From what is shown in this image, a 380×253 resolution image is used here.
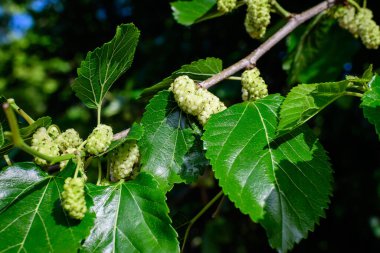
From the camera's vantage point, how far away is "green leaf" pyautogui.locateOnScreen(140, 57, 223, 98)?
3.24 feet

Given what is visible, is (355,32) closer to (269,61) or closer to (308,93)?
(308,93)

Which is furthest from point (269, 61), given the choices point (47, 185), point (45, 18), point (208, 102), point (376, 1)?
point (45, 18)

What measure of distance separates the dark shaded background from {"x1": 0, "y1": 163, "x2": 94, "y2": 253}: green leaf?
1120mm

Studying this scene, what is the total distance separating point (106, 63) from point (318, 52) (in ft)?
3.19

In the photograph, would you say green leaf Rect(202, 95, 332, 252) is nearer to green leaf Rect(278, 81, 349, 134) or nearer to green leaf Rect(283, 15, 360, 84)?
green leaf Rect(278, 81, 349, 134)

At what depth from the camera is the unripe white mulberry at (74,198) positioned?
758mm

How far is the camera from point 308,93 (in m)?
0.88

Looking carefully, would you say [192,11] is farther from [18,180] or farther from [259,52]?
[18,180]

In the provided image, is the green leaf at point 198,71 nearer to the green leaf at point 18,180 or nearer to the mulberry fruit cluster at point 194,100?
the mulberry fruit cluster at point 194,100

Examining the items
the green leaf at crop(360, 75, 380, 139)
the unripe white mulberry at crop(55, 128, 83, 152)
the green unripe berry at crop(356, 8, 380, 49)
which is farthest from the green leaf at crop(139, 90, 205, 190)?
the green unripe berry at crop(356, 8, 380, 49)

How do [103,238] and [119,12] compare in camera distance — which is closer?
[103,238]

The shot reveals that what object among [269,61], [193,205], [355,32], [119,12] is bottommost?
[193,205]

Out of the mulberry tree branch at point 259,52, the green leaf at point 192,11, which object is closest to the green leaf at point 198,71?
the mulberry tree branch at point 259,52

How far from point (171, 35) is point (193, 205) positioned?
1027 millimetres
